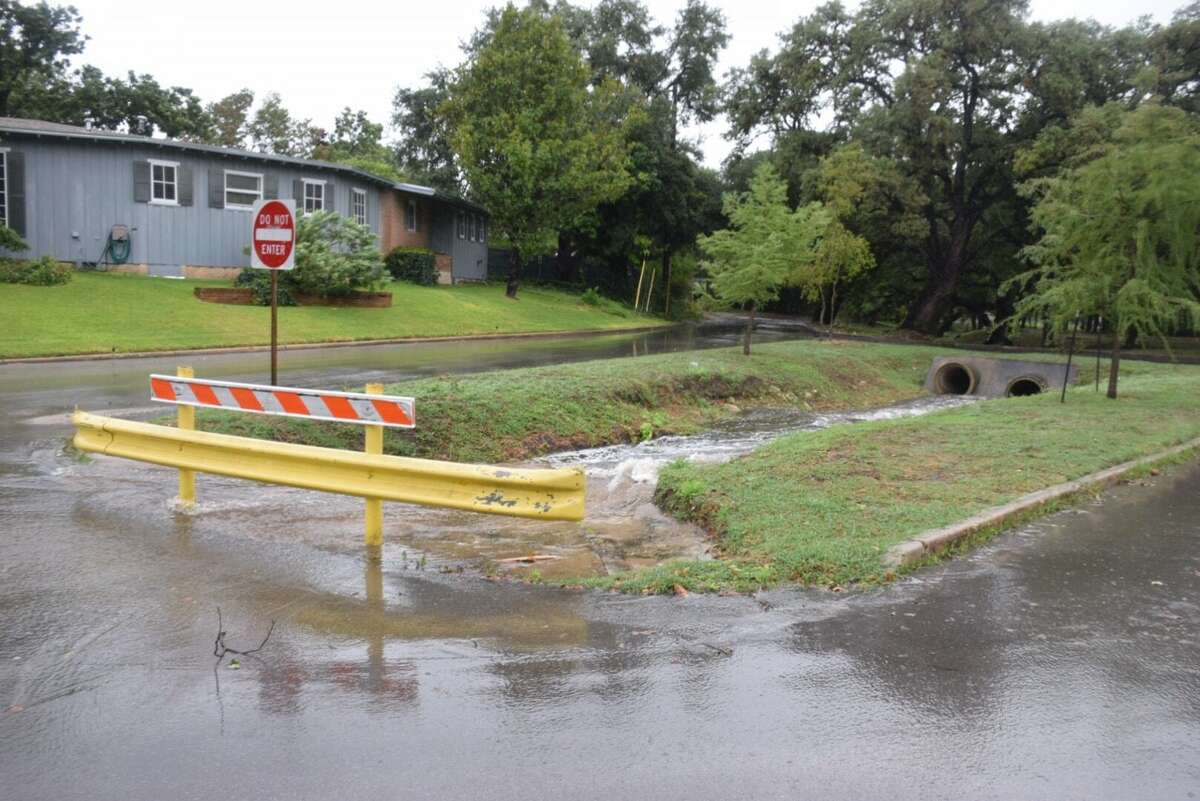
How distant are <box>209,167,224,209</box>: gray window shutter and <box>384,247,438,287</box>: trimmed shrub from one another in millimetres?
8099

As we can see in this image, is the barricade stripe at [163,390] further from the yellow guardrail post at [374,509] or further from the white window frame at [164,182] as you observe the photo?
the white window frame at [164,182]

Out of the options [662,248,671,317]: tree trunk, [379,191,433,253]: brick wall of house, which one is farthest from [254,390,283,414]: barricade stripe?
[662,248,671,317]: tree trunk

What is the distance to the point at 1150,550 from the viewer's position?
7.61m

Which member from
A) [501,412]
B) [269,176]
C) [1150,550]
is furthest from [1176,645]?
[269,176]

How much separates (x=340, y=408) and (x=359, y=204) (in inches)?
1233

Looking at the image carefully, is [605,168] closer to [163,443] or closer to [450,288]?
[450,288]

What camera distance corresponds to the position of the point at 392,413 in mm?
6871

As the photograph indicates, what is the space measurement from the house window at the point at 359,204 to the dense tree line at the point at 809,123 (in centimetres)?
594

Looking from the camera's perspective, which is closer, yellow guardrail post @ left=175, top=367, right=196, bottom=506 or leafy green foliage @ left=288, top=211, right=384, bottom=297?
yellow guardrail post @ left=175, top=367, right=196, bottom=506

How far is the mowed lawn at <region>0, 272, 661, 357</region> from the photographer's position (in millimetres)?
20625

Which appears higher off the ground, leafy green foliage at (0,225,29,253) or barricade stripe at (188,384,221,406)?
leafy green foliage at (0,225,29,253)

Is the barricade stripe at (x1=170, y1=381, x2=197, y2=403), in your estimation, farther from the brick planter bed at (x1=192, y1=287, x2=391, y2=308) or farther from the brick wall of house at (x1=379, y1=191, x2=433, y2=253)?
the brick wall of house at (x1=379, y1=191, x2=433, y2=253)

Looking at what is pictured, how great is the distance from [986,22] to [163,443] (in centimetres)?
3591

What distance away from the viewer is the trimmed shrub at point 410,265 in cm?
3809
